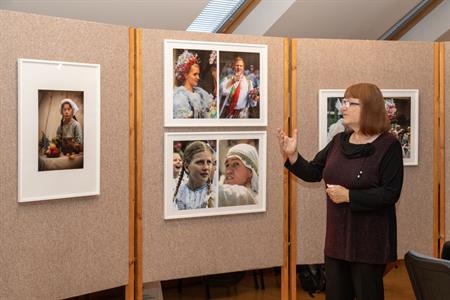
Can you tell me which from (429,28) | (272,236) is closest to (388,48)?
(272,236)

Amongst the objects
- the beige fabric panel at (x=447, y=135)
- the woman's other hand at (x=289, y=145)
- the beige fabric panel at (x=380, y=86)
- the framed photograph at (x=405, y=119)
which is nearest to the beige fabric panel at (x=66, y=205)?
the woman's other hand at (x=289, y=145)

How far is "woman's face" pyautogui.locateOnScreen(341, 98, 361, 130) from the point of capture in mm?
3488

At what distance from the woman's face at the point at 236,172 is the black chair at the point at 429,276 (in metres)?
1.71

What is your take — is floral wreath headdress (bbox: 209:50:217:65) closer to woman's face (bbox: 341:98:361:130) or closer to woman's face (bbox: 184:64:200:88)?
woman's face (bbox: 184:64:200:88)

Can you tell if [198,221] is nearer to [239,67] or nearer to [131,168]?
[131,168]

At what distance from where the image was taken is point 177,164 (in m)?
3.87

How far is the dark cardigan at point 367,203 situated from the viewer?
3375mm

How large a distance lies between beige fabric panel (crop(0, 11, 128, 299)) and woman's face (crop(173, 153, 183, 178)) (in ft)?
1.02

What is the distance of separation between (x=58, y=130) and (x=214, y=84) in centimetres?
105

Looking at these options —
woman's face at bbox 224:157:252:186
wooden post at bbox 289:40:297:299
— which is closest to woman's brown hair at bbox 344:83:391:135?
wooden post at bbox 289:40:297:299

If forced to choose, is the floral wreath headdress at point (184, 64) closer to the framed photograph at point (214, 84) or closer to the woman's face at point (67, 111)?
the framed photograph at point (214, 84)

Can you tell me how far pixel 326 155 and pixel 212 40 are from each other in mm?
1002

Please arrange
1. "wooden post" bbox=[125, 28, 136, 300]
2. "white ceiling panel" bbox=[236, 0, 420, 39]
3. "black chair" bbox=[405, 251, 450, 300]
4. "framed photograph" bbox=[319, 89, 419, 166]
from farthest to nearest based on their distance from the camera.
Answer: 1. "white ceiling panel" bbox=[236, 0, 420, 39]
2. "framed photograph" bbox=[319, 89, 419, 166]
3. "wooden post" bbox=[125, 28, 136, 300]
4. "black chair" bbox=[405, 251, 450, 300]

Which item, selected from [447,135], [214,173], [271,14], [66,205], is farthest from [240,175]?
[271,14]
